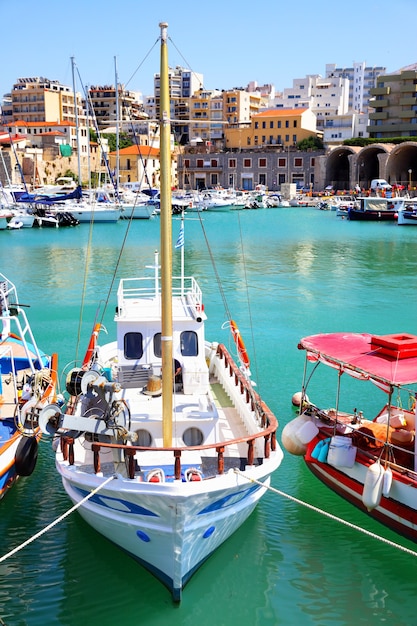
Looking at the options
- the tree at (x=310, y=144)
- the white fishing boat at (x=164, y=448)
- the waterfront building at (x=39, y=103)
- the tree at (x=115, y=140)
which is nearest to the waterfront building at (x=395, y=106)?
the tree at (x=310, y=144)

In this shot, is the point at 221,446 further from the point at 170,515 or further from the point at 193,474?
the point at 170,515

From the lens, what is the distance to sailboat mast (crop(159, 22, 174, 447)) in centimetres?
874

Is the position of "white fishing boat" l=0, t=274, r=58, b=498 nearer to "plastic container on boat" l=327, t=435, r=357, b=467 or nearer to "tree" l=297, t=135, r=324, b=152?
"plastic container on boat" l=327, t=435, r=357, b=467

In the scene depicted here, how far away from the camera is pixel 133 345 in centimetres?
1215

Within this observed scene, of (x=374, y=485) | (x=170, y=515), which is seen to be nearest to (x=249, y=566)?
(x=170, y=515)

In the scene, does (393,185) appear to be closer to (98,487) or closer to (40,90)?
(40,90)

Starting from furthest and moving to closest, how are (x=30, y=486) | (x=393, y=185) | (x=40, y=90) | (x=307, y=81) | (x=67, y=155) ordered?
(x=307, y=81), (x=40, y=90), (x=67, y=155), (x=393, y=185), (x=30, y=486)

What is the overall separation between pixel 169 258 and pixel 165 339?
3.77ft

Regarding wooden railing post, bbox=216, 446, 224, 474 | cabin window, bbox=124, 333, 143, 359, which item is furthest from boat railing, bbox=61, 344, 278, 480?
cabin window, bbox=124, 333, 143, 359

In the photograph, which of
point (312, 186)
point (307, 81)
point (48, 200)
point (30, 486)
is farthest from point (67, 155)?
point (30, 486)

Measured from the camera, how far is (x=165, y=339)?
30.3 ft

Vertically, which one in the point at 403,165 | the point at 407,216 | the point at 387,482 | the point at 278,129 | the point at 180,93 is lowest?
the point at 387,482

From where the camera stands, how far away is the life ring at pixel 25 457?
11219mm

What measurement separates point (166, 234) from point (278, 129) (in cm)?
10206
